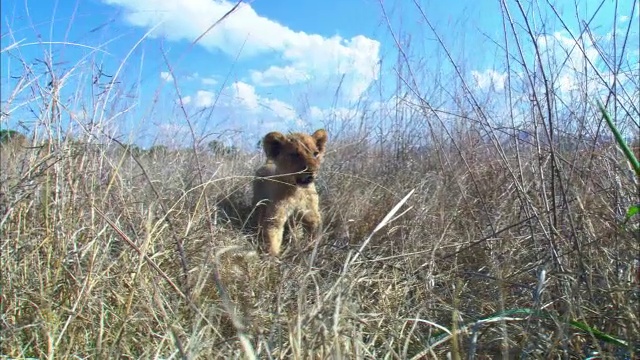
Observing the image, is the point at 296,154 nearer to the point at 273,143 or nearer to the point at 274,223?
the point at 273,143

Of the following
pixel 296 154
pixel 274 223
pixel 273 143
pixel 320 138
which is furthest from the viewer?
pixel 320 138

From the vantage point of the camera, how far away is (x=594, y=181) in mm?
2152

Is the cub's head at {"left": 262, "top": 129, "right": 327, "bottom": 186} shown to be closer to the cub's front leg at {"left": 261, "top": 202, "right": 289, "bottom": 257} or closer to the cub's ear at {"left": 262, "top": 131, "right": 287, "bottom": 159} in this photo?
the cub's ear at {"left": 262, "top": 131, "right": 287, "bottom": 159}

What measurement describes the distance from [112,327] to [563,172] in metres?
2.03

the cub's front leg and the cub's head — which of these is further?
the cub's head

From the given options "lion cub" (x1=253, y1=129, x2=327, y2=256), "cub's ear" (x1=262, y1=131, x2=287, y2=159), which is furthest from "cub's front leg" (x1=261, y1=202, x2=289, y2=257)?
"cub's ear" (x1=262, y1=131, x2=287, y2=159)

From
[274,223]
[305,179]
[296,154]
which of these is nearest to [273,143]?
[296,154]

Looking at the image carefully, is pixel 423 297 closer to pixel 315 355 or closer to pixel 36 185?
pixel 315 355

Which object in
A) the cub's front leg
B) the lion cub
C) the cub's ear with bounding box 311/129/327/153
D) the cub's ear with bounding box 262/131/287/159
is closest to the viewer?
the cub's front leg

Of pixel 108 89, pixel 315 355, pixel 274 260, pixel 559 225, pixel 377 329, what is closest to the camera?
pixel 315 355

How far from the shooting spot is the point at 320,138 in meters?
4.62

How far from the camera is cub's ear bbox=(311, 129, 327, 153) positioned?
4.59 metres

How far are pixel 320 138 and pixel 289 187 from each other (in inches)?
23.9

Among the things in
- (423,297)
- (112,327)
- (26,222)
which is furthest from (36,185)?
(423,297)
